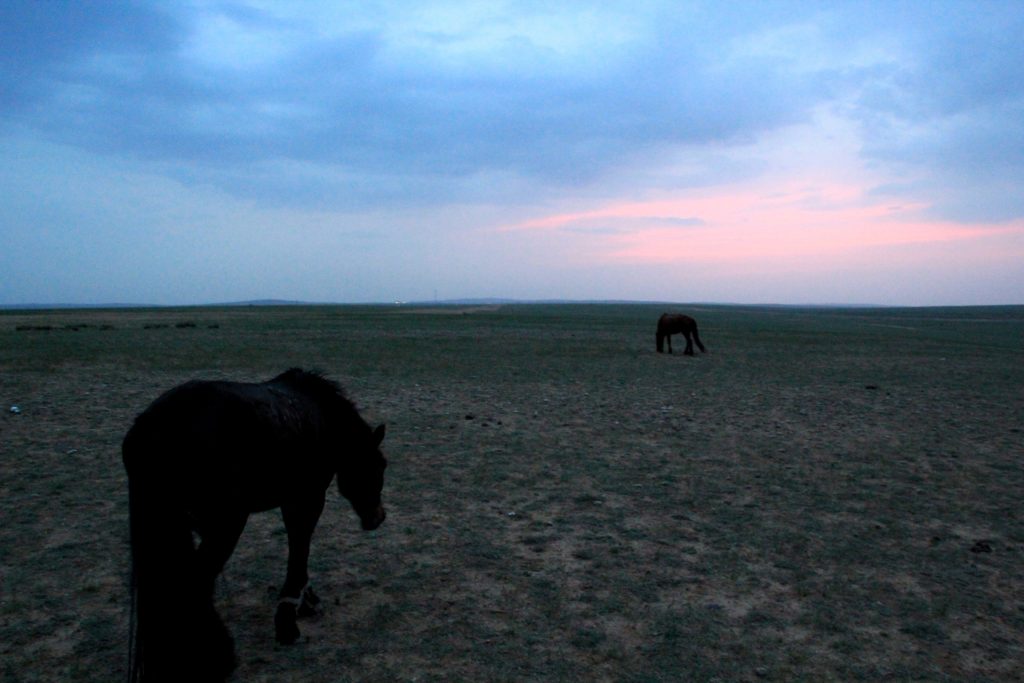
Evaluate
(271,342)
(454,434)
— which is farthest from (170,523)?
(271,342)

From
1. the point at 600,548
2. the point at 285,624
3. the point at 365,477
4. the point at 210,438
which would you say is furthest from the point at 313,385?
the point at 600,548

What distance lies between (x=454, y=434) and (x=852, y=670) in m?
7.19

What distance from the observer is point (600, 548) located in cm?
610

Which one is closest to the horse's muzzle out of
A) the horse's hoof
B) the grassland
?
the grassland

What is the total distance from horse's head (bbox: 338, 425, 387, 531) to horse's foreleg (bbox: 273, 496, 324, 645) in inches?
12.8

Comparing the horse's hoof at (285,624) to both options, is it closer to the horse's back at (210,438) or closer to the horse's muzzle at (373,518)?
the horse's muzzle at (373,518)

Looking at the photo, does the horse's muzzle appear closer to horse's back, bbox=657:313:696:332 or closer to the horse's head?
the horse's head

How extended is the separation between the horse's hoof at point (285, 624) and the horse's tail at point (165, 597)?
2.56 feet

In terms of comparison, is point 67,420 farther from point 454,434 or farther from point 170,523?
point 170,523

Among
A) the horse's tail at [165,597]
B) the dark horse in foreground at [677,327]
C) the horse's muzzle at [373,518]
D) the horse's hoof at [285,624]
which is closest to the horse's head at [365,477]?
the horse's muzzle at [373,518]

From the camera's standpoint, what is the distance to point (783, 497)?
25.1 ft

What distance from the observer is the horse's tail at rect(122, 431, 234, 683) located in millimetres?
3473

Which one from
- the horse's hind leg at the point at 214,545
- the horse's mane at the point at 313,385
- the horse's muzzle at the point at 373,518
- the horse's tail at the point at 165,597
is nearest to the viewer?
the horse's tail at the point at 165,597

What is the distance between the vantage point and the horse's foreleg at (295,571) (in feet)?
14.5
